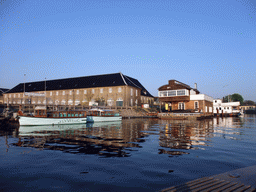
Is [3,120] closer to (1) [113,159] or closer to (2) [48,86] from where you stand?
(1) [113,159]

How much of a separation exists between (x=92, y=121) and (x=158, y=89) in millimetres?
21245

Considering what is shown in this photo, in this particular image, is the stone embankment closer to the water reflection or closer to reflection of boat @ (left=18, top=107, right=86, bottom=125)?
reflection of boat @ (left=18, top=107, right=86, bottom=125)

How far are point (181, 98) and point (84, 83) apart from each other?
39.5 m

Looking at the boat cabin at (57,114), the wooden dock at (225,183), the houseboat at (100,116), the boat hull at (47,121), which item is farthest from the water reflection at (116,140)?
the houseboat at (100,116)

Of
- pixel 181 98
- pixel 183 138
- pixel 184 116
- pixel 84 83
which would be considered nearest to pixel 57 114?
pixel 183 138

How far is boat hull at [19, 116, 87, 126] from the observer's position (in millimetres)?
27547

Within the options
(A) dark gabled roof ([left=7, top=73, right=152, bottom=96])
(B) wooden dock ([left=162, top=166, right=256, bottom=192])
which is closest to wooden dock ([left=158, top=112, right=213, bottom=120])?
(A) dark gabled roof ([left=7, top=73, right=152, bottom=96])

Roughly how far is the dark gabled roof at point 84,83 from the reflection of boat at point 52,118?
104 ft

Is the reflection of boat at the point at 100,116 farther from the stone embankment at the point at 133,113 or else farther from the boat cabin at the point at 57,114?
the stone embankment at the point at 133,113

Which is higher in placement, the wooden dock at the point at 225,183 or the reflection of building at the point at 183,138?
the wooden dock at the point at 225,183

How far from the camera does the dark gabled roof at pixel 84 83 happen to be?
221ft

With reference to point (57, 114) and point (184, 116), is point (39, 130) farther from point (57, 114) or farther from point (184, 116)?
point (184, 116)

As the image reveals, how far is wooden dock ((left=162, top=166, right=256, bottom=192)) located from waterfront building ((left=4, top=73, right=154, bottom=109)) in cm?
5374

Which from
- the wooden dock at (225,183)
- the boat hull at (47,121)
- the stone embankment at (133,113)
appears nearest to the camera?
the wooden dock at (225,183)
